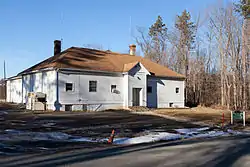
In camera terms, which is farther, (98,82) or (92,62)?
(92,62)

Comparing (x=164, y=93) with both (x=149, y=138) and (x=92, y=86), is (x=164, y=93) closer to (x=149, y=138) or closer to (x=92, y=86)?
(x=92, y=86)

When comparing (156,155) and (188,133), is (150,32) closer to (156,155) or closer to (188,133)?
(188,133)

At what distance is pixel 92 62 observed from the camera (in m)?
25.9

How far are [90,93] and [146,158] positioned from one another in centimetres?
1775

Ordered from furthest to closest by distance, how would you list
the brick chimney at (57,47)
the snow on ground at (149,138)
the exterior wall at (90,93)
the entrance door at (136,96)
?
1. the brick chimney at (57,47)
2. the entrance door at (136,96)
3. the exterior wall at (90,93)
4. the snow on ground at (149,138)

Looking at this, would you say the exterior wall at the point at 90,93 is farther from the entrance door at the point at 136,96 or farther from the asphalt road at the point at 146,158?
the asphalt road at the point at 146,158

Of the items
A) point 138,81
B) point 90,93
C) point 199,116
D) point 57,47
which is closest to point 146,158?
point 199,116

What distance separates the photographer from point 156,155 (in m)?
7.65

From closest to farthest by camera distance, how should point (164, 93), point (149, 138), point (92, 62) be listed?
1. point (149, 138)
2. point (92, 62)
3. point (164, 93)

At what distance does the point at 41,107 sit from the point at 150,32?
3551 centimetres

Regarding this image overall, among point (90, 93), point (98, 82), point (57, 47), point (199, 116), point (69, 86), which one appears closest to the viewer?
point (199, 116)

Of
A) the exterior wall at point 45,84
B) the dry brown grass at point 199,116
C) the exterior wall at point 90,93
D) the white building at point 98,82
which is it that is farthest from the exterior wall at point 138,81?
the exterior wall at point 45,84

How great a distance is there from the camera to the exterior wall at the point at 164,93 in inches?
1136

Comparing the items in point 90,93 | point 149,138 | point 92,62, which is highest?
point 92,62
